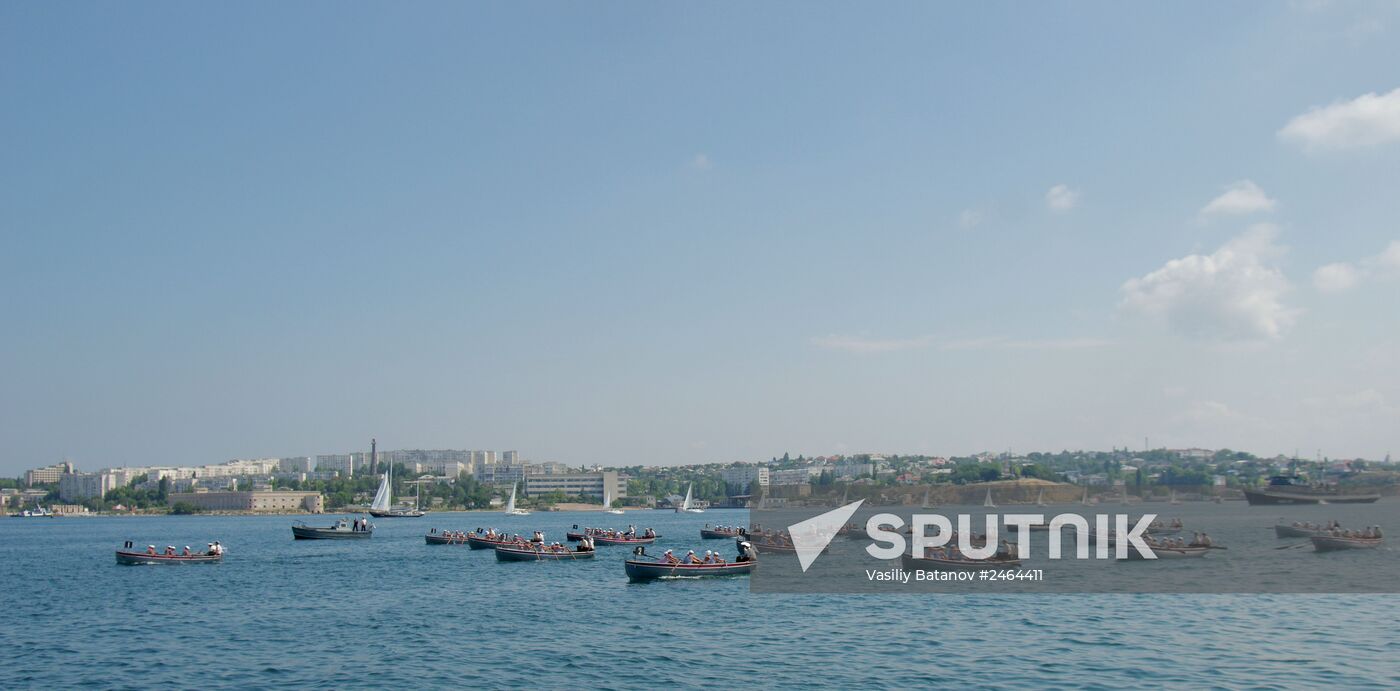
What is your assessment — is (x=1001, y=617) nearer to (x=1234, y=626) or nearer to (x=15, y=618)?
(x=1234, y=626)

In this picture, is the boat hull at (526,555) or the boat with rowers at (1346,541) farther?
the boat hull at (526,555)

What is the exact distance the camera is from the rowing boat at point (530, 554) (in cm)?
8056

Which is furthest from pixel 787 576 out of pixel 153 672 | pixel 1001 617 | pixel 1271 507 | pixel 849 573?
pixel 1271 507

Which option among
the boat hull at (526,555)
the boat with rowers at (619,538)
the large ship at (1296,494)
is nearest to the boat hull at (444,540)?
the boat with rowers at (619,538)

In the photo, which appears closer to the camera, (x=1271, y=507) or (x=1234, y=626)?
(x=1234, y=626)

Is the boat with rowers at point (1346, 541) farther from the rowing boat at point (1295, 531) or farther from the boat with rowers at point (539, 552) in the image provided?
the boat with rowers at point (539, 552)

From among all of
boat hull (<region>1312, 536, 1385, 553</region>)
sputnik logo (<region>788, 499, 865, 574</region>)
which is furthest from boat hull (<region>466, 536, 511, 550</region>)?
boat hull (<region>1312, 536, 1385, 553</region>)

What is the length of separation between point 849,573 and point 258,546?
7238 centimetres

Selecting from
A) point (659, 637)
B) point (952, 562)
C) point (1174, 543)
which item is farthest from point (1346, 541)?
point (659, 637)

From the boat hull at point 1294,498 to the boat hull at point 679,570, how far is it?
490 ft

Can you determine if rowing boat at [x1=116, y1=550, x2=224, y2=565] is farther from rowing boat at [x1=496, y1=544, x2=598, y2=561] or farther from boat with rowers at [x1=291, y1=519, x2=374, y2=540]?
boat with rowers at [x1=291, y1=519, x2=374, y2=540]

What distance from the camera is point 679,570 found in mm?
63250

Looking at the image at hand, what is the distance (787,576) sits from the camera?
64375 millimetres

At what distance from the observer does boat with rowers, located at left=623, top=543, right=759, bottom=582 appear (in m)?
62.2
